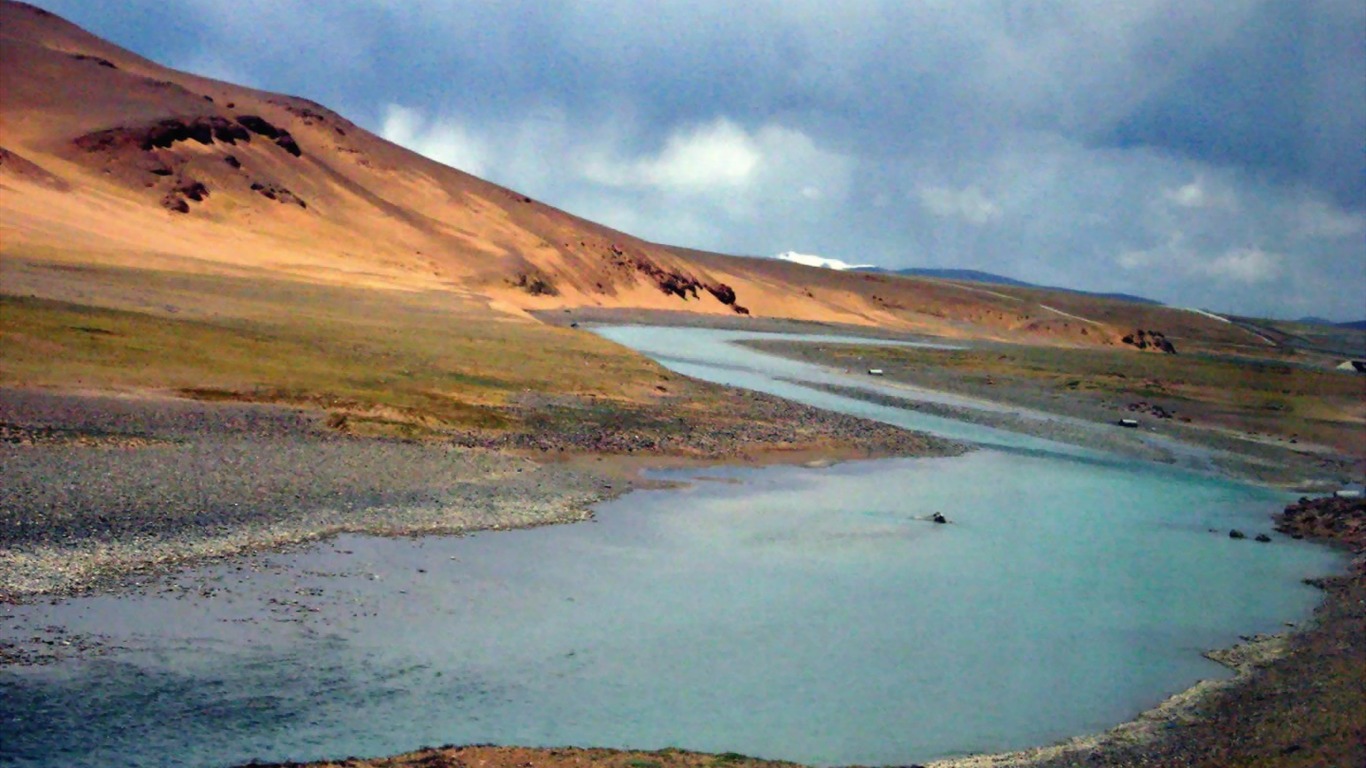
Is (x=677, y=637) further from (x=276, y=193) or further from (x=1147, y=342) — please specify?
(x=1147, y=342)

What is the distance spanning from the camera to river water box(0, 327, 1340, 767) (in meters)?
13.2

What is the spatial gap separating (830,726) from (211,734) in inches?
273

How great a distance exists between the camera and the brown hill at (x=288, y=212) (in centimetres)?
6338

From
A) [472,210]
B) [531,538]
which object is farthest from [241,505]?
[472,210]

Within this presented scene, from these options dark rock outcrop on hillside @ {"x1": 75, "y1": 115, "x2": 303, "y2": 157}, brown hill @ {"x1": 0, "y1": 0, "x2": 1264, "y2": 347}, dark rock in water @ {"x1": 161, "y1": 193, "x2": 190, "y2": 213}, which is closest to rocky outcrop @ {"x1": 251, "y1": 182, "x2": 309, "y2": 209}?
brown hill @ {"x1": 0, "y1": 0, "x2": 1264, "y2": 347}

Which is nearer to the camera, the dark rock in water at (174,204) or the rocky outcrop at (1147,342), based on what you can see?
the dark rock in water at (174,204)

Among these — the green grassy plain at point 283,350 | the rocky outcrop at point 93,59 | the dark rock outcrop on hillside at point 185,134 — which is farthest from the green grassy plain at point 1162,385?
the rocky outcrop at point 93,59

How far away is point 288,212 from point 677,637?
75.4 m

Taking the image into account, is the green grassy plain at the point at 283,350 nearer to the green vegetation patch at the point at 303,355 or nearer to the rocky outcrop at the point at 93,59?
the green vegetation patch at the point at 303,355

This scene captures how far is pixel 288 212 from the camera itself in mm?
85938

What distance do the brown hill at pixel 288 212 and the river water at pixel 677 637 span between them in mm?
32948

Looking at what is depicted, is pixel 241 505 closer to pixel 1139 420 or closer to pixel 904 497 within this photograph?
pixel 904 497

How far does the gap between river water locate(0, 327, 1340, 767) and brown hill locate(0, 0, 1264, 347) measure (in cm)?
3295

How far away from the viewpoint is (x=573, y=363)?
157ft
